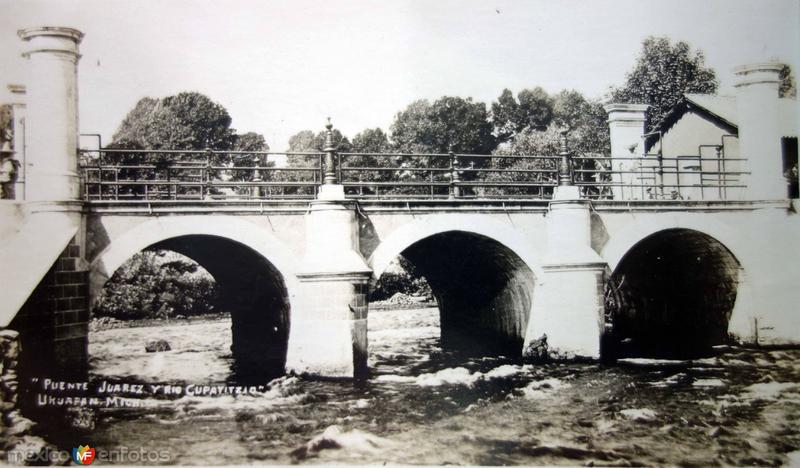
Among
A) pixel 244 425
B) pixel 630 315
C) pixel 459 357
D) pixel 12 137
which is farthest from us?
pixel 630 315

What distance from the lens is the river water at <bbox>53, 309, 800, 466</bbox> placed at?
6.91 metres

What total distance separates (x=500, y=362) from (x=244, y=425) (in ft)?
17.8

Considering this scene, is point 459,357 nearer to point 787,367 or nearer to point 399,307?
point 787,367

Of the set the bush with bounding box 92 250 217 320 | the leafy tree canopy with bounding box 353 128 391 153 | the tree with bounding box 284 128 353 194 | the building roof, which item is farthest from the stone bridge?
the bush with bounding box 92 250 217 320

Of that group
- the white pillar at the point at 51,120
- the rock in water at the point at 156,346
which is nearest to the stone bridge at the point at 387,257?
the white pillar at the point at 51,120

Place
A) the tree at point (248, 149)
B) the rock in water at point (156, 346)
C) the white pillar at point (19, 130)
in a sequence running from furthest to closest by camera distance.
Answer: the rock in water at point (156, 346), the tree at point (248, 149), the white pillar at point (19, 130)

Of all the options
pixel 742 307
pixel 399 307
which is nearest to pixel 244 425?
pixel 742 307

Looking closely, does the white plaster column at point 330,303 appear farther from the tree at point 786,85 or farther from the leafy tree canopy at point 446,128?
the tree at point 786,85

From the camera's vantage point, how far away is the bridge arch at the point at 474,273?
10484 mm

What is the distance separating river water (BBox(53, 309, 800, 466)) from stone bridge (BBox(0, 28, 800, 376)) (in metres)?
0.81

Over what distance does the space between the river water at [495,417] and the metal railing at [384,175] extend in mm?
3002

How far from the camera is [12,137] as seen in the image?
8.62m

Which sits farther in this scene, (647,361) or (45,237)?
(647,361)

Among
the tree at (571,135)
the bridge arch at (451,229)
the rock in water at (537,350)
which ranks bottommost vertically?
the rock in water at (537,350)
